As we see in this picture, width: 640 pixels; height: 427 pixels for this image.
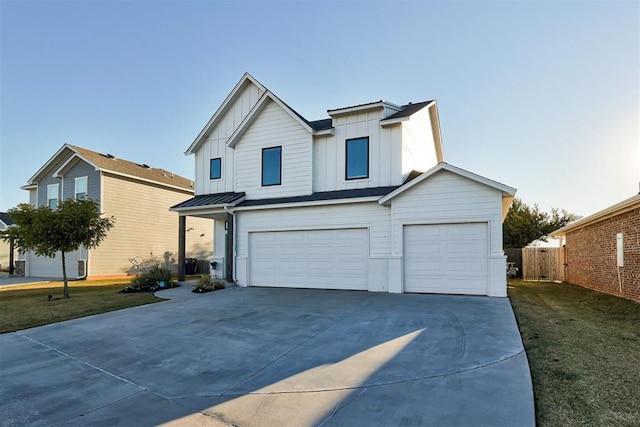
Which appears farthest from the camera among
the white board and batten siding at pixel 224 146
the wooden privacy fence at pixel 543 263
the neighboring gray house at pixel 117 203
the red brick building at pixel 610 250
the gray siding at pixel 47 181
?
the gray siding at pixel 47 181

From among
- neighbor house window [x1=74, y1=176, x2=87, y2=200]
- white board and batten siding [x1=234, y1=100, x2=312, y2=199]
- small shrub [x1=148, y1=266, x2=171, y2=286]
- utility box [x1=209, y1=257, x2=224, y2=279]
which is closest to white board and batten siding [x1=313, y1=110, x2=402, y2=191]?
white board and batten siding [x1=234, y1=100, x2=312, y2=199]

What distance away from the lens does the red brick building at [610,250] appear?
1016 centimetres

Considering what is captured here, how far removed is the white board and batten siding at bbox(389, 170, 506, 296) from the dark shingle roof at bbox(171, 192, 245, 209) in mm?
6858

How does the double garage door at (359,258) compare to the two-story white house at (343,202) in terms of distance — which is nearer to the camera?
the double garage door at (359,258)

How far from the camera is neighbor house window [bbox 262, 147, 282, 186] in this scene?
589 inches

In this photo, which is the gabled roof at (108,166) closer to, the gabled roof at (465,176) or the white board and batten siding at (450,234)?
the gabled roof at (465,176)

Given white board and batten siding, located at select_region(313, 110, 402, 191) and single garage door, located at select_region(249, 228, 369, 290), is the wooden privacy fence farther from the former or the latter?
single garage door, located at select_region(249, 228, 369, 290)

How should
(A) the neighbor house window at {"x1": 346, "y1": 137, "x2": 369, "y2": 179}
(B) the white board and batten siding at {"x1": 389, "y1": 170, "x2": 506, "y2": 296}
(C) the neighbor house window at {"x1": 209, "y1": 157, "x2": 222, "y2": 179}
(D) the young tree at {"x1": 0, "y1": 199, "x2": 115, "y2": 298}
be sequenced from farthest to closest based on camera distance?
1. (C) the neighbor house window at {"x1": 209, "y1": 157, "x2": 222, "y2": 179}
2. (A) the neighbor house window at {"x1": 346, "y1": 137, "x2": 369, "y2": 179}
3. (D) the young tree at {"x1": 0, "y1": 199, "x2": 115, "y2": 298}
4. (B) the white board and batten siding at {"x1": 389, "y1": 170, "x2": 506, "y2": 296}

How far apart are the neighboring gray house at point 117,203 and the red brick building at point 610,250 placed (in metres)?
21.9

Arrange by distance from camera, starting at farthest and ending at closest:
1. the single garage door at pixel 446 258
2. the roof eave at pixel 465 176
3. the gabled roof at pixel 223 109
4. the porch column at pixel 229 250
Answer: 1. the gabled roof at pixel 223 109
2. the porch column at pixel 229 250
3. the single garage door at pixel 446 258
4. the roof eave at pixel 465 176

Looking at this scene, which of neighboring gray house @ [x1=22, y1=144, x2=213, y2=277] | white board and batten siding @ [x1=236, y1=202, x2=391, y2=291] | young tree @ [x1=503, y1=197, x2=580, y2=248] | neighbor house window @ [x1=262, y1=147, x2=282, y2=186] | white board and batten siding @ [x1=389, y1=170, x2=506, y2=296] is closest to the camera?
white board and batten siding @ [x1=389, y1=170, x2=506, y2=296]

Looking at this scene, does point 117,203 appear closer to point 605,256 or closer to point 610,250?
point 610,250

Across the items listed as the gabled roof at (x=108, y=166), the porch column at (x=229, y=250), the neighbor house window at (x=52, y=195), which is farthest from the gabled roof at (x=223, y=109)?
the neighbor house window at (x=52, y=195)

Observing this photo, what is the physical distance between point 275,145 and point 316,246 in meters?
4.83
